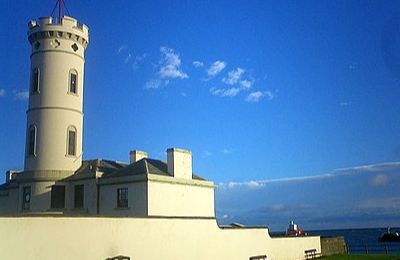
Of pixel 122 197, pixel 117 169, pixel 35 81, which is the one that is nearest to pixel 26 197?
pixel 117 169

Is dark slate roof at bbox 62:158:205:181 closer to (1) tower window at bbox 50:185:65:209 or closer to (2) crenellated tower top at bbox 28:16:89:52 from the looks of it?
(1) tower window at bbox 50:185:65:209

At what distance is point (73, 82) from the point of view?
107ft

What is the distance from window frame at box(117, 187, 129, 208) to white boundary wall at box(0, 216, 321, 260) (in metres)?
3.93

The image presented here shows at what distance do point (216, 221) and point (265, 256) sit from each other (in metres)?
4.55

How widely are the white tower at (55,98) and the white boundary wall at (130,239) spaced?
10.2 metres

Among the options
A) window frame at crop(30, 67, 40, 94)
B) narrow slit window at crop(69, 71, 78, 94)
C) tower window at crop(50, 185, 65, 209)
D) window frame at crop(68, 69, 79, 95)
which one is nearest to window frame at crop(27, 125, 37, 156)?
window frame at crop(30, 67, 40, 94)

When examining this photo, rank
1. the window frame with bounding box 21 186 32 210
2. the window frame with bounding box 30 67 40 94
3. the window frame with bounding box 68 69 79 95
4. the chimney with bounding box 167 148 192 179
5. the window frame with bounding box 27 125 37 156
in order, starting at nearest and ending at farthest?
the chimney with bounding box 167 148 192 179, the window frame with bounding box 21 186 32 210, the window frame with bounding box 27 125 37 156, the window frame with bounding box 30 67 40 94, the window frame with bounding box 68 69 79 95

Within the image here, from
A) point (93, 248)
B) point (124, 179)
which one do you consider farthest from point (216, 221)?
point (93, 248)

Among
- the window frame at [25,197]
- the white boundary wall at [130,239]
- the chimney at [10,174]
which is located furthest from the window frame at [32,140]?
the white boundary wall at [130,239]

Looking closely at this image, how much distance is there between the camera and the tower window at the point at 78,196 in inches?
1161

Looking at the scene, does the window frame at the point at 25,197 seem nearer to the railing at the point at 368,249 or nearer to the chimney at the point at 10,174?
the chimney at the point at 10,174

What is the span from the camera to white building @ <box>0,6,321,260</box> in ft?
79.6

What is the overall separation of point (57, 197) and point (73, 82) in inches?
318

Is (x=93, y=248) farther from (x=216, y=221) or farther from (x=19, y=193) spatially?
(x=19, y=193)
